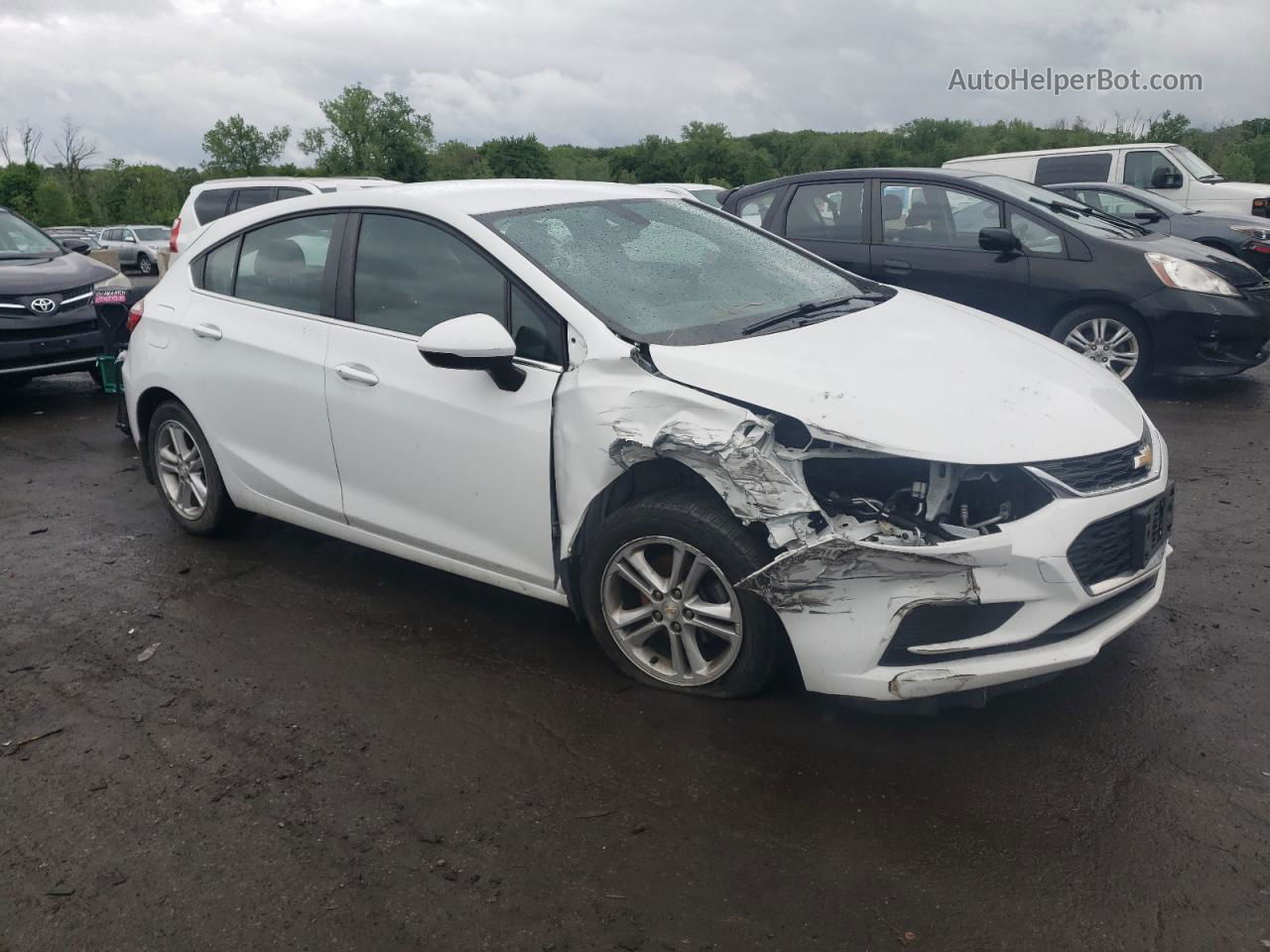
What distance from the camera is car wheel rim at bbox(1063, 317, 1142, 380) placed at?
7.79m

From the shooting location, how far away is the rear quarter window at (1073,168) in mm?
14273

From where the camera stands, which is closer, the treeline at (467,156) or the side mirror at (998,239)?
the side mirror at (998,239)

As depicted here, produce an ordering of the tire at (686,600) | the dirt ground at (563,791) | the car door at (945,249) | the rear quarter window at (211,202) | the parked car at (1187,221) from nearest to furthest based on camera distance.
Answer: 1. the dirt ground at (563,791)
2. the tire at (686,600)
3. the car door at (945,249)
4. the parked car at (1187,221)
5. the rear quarter window at (211,202)

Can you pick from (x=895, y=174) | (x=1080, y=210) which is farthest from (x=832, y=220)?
(x=1080, y=210)

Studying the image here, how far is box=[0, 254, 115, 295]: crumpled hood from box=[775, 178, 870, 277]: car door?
5848 millimetres

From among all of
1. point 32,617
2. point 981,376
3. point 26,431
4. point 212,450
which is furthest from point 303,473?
point 26,431

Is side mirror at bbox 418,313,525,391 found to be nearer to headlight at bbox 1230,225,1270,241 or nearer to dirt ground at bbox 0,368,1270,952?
dirt ground at bbox 0,368,1270,952

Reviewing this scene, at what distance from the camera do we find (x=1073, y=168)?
14.6 meters

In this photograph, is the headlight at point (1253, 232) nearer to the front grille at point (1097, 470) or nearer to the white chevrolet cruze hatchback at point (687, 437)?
the white chevrolet cruze hatchback at point (687, 437)

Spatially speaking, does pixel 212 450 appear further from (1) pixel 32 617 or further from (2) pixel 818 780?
(2) pixel 818 780

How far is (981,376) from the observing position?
350cm

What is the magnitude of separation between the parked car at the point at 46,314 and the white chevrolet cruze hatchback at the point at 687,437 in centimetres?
468

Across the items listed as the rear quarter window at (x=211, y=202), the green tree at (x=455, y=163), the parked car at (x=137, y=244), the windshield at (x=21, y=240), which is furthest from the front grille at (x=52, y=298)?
the green tree at (x=455, y=163)

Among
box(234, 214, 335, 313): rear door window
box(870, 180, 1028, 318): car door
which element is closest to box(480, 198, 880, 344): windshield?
box(234, 214, 335, 313): rear door window
